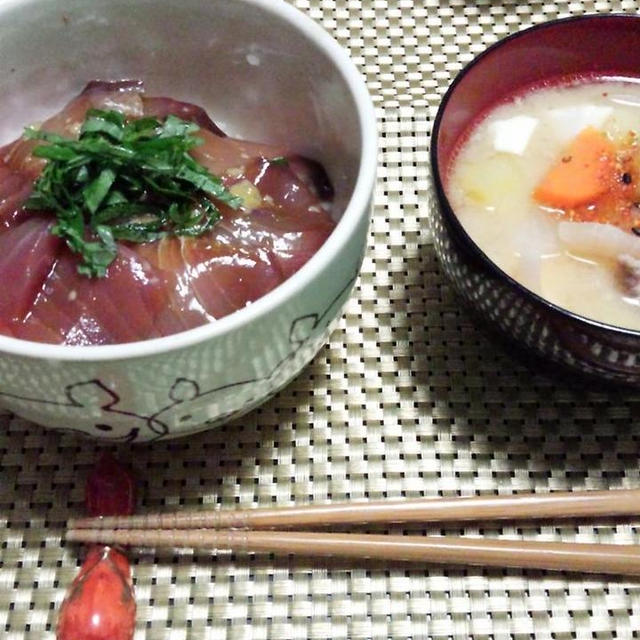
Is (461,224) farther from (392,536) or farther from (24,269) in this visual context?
(24,269)

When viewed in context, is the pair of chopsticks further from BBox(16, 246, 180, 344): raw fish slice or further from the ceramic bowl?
BBox(16, 246, 180, 344): raw fish slice

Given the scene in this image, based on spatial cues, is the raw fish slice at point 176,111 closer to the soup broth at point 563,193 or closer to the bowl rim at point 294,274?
the bowl rim at point 294,274

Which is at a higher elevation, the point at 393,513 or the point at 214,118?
the point at 214,118

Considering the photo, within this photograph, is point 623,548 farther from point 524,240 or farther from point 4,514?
point 4,514

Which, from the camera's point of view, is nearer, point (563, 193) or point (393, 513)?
point (393, 513)

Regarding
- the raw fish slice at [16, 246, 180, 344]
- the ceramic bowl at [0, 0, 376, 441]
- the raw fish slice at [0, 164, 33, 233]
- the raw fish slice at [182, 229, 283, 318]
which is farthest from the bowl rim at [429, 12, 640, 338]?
the raw fish slice at [0, 164, 33, 233]

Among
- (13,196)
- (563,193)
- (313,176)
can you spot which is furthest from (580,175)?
(13,196)
